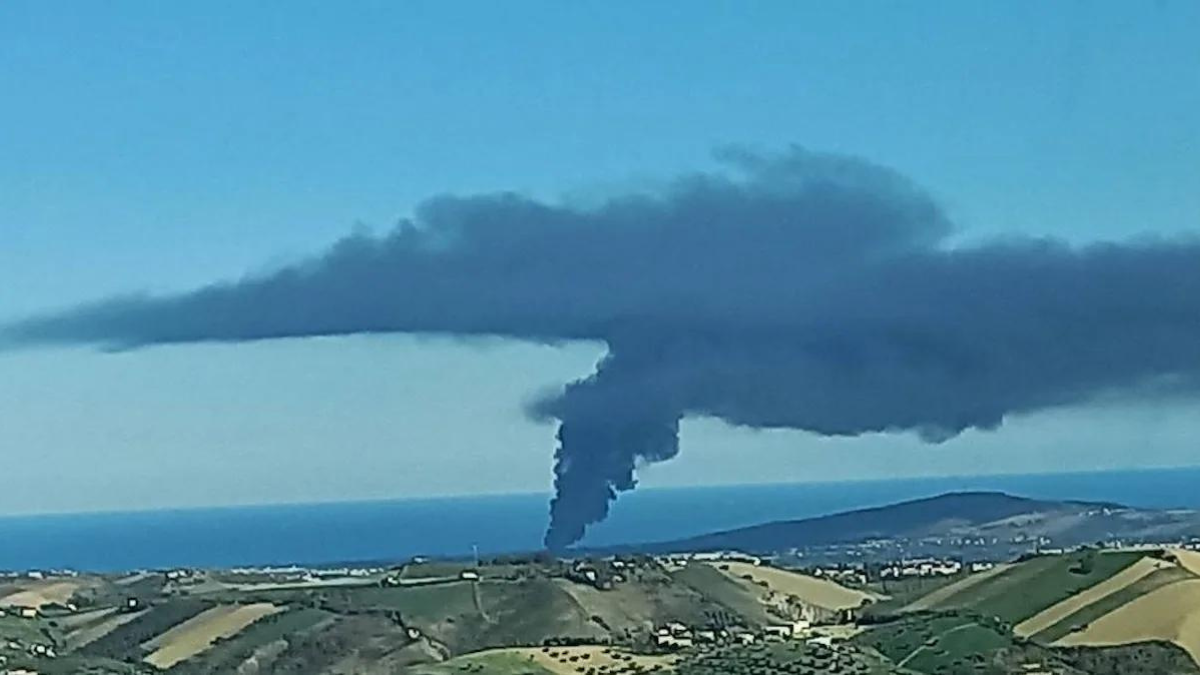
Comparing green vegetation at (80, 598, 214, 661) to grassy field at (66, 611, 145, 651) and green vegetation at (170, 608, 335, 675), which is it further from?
green vegetation at (170, 608, 335, 675)

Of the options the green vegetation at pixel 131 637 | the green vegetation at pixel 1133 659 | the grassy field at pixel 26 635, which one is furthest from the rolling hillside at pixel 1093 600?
the grassy field at pixel 26 635

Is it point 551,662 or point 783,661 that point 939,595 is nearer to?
point 783,661

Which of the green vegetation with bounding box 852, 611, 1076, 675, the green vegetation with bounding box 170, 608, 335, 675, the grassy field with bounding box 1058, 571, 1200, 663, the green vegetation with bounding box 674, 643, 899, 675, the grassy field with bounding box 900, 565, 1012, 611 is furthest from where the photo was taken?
the grassy field with bounding box 900, 565, 1012, 611

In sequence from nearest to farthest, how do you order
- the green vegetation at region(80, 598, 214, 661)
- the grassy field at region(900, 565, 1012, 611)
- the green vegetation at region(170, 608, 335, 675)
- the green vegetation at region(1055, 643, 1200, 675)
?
1. the green vegetation at region(1055, 643, 1200, 675)
2. the green vegetation at region(170, 608, 335, 675)
3. the grassy field at region(900, 565, 1012, 611)
4. the green vegetation at region(80, 598, 214, 661)

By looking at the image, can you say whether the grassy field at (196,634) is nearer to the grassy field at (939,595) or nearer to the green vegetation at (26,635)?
the green vegetation at (26,635)

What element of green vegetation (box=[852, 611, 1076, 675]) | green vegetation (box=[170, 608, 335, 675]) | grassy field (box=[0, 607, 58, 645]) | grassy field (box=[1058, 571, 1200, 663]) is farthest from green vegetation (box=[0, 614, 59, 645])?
grassy field (box=[1058, 571, 1200, 663])

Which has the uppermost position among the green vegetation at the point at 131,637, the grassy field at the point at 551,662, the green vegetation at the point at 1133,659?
the green vegetation at the point at 131,637

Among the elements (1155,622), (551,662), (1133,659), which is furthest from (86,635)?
(1155,622)

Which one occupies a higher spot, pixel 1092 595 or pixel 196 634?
pixel 1092 595

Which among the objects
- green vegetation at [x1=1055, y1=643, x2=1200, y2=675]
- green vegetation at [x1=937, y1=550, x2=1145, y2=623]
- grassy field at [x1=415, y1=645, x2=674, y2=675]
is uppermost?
green vegetation at [x1=937, y1=550, x2=1145, y2=623]
